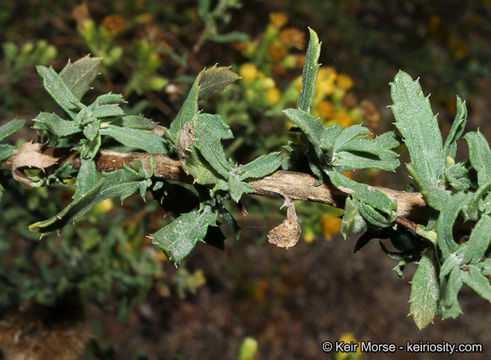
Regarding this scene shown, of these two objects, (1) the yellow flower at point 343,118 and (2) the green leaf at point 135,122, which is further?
(1) the yellow flower at point 343,118

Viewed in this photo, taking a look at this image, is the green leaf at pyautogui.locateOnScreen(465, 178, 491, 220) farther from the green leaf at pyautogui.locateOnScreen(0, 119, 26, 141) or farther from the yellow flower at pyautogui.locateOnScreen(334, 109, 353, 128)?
the yellow flower at pyautogui.locateOnScreen(334, 109, 353, 128)

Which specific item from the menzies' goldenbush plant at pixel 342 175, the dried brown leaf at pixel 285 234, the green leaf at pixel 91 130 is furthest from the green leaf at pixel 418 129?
the green leaf at pixel 91 130

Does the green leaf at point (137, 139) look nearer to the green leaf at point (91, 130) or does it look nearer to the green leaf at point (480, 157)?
the green leaf at point (91, 130)

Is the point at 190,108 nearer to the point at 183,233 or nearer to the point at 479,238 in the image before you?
the point at 183,233

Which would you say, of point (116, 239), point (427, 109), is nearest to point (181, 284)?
point (116, 239)

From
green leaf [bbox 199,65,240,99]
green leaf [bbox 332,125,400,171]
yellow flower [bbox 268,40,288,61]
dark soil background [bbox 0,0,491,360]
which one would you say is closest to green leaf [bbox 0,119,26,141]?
green leaf [bbox 199,65,240,99]

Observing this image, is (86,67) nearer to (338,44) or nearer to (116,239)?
(116,239)

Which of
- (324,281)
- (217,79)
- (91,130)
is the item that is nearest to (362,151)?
(217,79)
